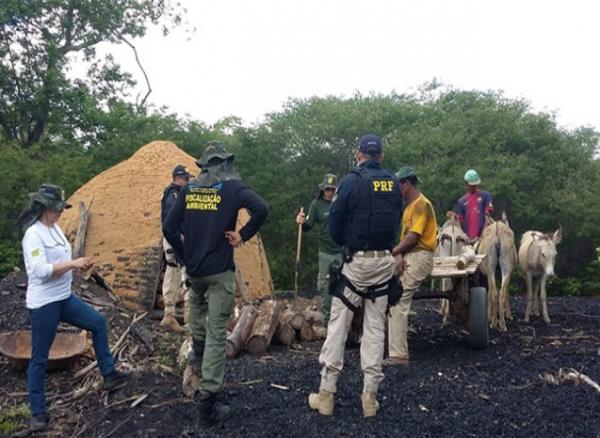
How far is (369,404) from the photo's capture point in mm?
5949

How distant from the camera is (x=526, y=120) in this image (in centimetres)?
1877

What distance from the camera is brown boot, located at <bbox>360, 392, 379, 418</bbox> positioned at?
593 centimetres

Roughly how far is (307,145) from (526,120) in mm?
6345

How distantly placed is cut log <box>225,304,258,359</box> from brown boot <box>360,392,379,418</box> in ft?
10.2

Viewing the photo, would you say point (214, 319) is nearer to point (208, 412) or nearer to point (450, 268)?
point (208, 412)

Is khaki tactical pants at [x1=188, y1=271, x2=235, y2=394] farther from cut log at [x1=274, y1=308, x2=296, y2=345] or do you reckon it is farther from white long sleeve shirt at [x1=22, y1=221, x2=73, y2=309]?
cut log at [x1=274, y1=308, x2=296, y2=345]

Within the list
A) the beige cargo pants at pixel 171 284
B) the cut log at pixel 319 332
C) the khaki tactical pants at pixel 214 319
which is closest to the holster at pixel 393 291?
the khaki tactical pants at pixel 214 319

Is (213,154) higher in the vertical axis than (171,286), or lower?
higher

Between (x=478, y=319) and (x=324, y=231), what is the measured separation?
2.71 m

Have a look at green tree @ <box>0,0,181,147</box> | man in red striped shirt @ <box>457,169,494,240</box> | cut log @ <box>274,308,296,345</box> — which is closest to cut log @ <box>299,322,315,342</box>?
cut log @ <box>274,308,296,345</box>

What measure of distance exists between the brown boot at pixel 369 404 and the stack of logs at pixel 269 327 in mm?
3099

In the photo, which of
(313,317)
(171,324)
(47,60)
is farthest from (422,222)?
(47,60)

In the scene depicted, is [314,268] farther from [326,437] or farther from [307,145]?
[326,437]

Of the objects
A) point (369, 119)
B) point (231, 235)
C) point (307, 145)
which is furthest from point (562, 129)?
point (231, 235)
